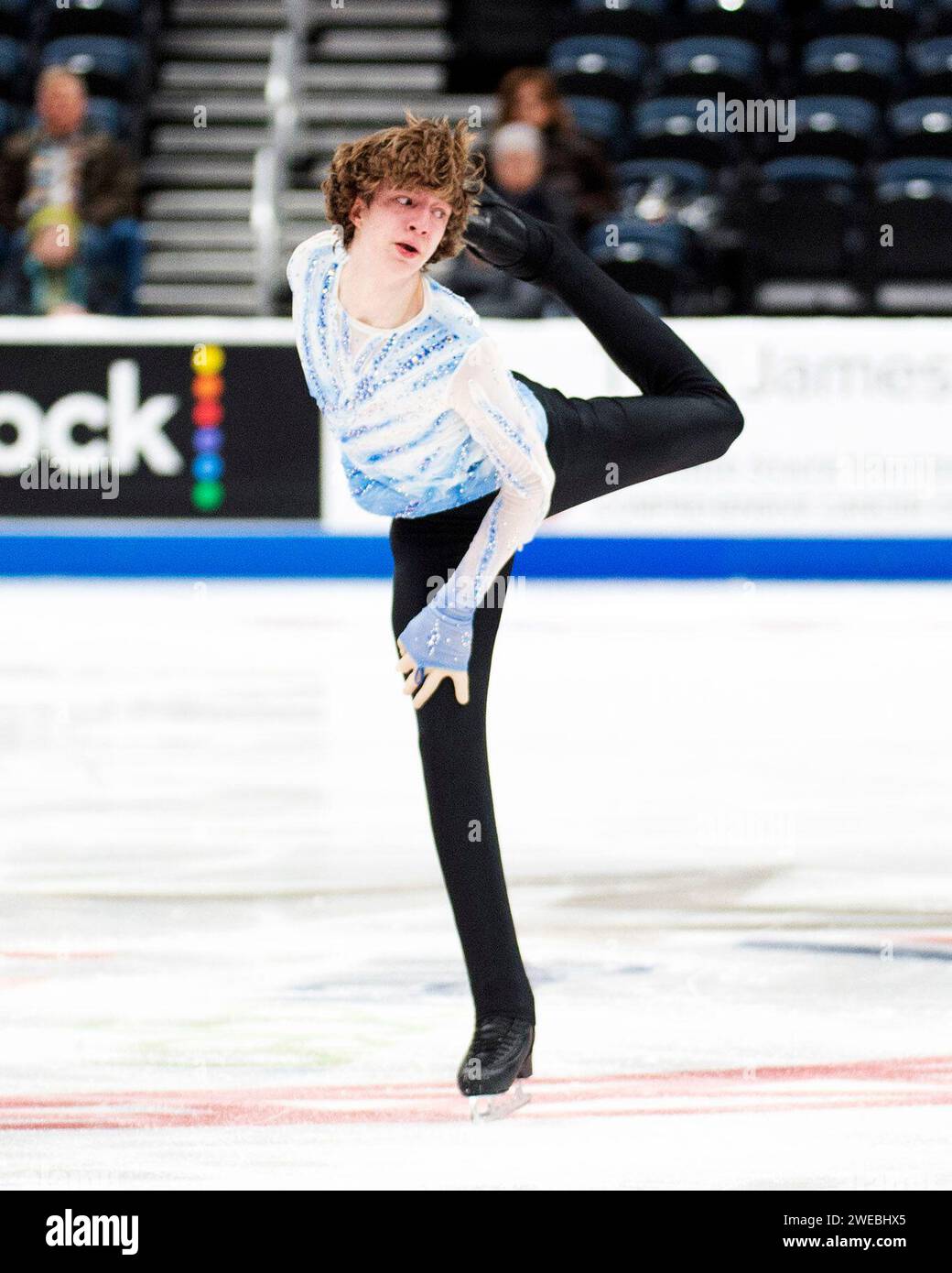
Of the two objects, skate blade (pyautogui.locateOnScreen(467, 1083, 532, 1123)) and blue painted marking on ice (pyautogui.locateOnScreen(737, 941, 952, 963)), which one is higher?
skate blade (pyautogui.locateOnScreen(467, 1083, 532, 1123))

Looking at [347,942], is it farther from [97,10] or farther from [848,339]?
Answer: [97,10]

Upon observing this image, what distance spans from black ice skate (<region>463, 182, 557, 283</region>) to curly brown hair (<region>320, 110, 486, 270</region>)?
0.32 feet

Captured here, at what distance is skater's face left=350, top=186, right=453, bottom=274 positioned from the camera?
10.4ft

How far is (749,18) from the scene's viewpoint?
12828 mm

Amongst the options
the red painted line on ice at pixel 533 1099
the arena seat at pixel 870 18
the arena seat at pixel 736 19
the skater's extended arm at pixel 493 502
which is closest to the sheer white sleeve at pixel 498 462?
the skater's extended arm at pixel 493 502

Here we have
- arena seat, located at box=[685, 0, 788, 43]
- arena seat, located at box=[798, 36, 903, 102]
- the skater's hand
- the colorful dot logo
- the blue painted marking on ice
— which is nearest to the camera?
the skater's hand

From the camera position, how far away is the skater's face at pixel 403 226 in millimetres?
3164

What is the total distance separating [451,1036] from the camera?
12.4 feet

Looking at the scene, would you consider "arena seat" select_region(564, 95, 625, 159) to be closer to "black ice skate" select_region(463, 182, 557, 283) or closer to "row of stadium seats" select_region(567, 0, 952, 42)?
"row of stadium seats" select_region(567, 0, 952, 42)

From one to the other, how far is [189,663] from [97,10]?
21.2 feet

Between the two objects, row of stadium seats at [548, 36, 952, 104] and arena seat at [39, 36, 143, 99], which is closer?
row of stadium seats at [548, 36, 952, 104]

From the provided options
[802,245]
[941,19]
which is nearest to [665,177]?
[802,245]

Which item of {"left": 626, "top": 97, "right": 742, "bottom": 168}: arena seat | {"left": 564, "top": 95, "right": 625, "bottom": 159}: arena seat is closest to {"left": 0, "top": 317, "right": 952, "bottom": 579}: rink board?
{"left": 626, "top": 97, "right": 742, "bottom": 168}: arena seat
